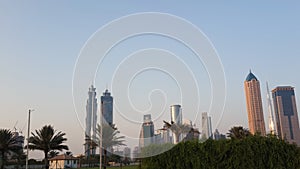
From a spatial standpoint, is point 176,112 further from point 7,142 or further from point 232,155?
point 7,142

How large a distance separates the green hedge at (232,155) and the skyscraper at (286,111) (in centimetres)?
14349

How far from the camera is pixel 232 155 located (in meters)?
16.6

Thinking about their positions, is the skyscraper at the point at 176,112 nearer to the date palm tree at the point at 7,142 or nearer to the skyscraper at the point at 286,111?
the date palm tree at the point at 7,142

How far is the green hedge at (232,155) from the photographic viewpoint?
16.0m

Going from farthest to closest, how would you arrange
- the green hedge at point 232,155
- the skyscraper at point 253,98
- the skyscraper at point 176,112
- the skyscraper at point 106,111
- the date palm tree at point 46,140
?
the skyscraper at point 253,98
the date palm tree at point 46,140
the green hedge at point 232,155
the skyscraper at point 106,111
the skyscraper at point 176,112

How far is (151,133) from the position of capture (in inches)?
437

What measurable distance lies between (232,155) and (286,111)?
554 ft

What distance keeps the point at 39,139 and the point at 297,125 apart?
153 metres

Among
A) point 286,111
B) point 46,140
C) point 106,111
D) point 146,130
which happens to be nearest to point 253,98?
point 286,111

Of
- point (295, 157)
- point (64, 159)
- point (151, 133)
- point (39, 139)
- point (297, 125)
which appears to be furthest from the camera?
point (297, 125)

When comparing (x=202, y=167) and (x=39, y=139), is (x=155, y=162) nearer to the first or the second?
(x=202, y=167)

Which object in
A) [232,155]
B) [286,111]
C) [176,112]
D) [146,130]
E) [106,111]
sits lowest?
[232,155]

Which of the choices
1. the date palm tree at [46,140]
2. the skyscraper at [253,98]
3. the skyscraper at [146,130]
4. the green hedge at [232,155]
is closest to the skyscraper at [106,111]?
the skyscraper at [146,130]

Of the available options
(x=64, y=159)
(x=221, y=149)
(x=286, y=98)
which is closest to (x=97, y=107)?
(x=221, y=149)
